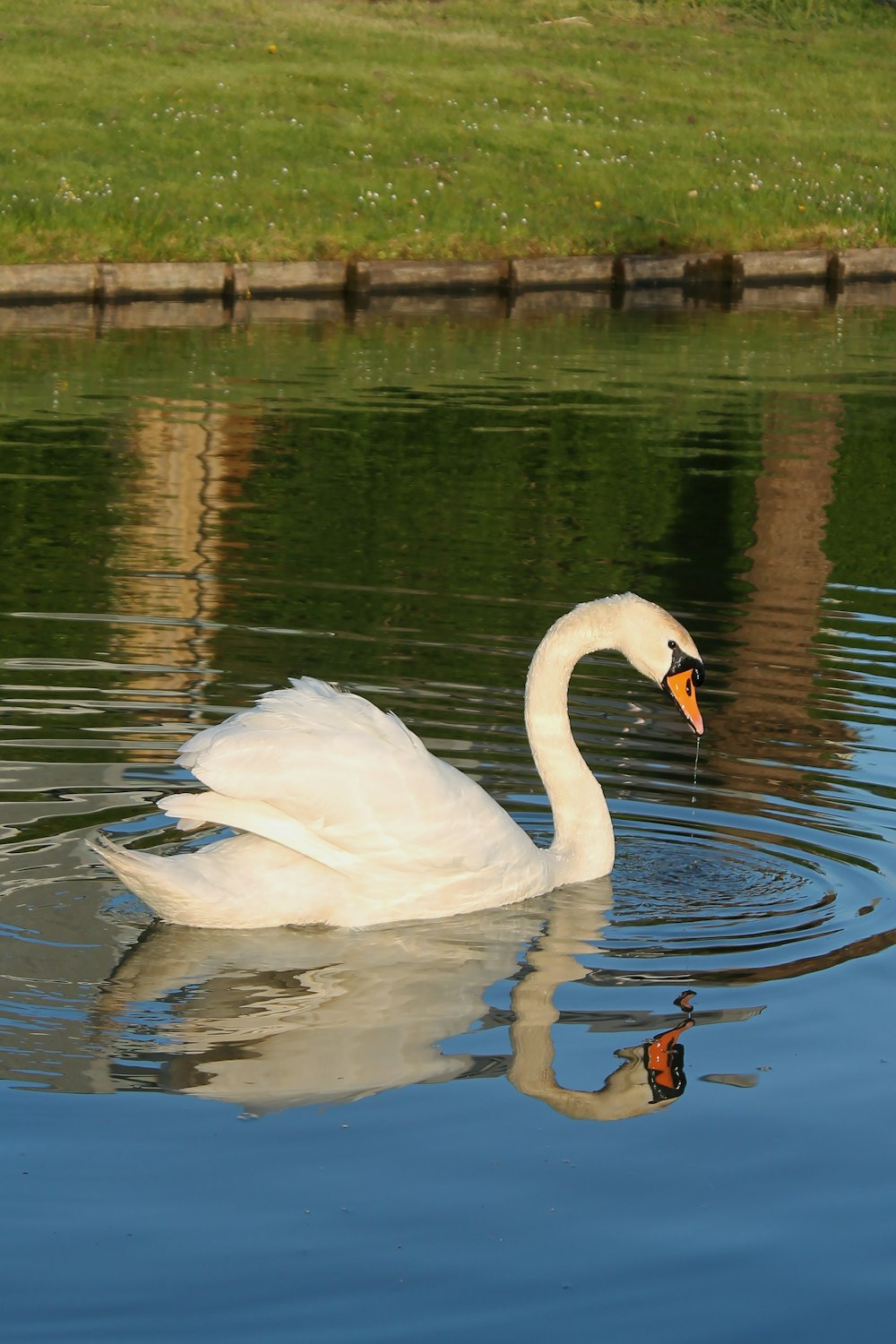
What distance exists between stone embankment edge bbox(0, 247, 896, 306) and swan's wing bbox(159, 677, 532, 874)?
16.0 metres

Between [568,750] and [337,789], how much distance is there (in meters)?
1.24

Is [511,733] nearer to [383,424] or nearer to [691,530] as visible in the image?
[691,530]

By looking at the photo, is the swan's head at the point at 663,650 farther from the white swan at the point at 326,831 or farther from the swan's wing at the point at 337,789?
the swan's wing at the point at 337,789

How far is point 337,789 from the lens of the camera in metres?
6.14

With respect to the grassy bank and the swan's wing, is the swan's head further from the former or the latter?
the grassy bank

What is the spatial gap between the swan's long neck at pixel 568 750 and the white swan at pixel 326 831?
0.25 meters

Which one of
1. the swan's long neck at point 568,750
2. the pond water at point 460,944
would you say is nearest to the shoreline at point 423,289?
the pond water at point 460,944

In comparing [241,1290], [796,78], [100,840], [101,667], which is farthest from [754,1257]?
[796,78]

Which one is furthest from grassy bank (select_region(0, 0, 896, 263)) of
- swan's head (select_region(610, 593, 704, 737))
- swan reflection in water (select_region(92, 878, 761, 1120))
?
swan reflection in water (select_region(92, 878, 761, 1120))

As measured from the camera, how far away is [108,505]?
13.0m

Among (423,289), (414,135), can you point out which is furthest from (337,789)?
(414,135)

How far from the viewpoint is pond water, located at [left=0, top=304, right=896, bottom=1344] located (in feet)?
13.9

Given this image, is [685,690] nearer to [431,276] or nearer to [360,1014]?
[360,1014]

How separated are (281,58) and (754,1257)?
28.1 metres
